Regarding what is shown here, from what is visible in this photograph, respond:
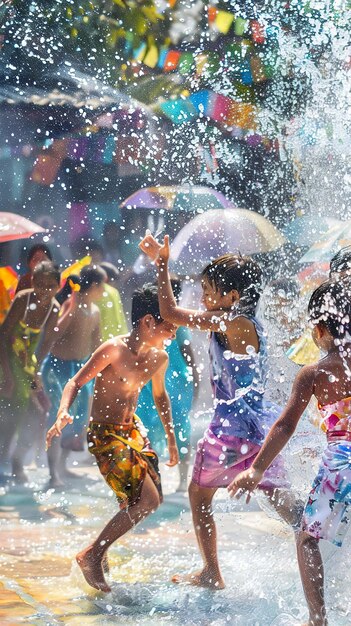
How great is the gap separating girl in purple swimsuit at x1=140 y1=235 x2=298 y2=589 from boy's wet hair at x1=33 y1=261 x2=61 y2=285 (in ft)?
9.80

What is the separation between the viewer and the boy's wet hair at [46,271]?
21.6 ft

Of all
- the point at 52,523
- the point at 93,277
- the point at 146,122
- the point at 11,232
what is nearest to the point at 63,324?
the point at 93,277

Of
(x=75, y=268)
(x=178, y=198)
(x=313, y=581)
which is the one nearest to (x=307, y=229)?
(x=178, y=198)

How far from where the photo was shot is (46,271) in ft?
21.7

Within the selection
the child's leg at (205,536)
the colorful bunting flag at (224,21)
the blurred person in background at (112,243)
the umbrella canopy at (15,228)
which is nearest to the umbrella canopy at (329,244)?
the blurred person in background at (112,243)

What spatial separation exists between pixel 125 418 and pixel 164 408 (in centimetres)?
24

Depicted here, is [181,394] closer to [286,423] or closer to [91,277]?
[91,277]

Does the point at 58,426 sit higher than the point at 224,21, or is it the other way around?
the point at 224,21

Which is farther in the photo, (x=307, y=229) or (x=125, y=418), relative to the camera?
(x=307, y=229)

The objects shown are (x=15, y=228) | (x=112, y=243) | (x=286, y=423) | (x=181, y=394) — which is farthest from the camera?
(x=112, y=243)

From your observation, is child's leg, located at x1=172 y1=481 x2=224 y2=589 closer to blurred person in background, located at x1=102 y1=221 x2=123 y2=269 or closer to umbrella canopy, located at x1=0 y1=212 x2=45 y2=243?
umbrella canopy, located at x1=0 y1=212 x2=45 y2=243

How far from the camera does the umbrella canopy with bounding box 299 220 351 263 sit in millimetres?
6930

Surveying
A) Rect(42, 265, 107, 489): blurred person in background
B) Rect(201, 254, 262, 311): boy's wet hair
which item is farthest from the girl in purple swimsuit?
Rect(42, 265, 107, 489): blurred person in background

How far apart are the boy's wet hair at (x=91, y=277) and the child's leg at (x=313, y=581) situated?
4340mm
